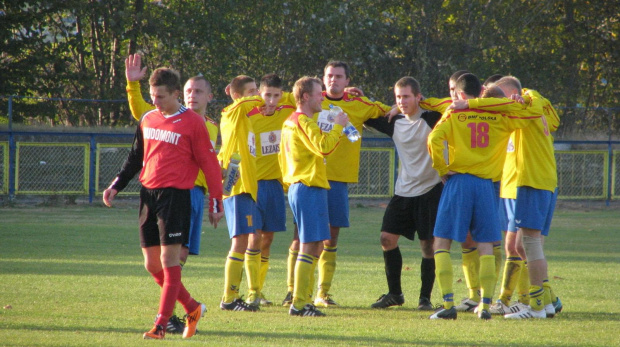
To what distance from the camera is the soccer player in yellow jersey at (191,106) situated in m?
6.19

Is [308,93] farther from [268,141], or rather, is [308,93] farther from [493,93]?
[493,93]

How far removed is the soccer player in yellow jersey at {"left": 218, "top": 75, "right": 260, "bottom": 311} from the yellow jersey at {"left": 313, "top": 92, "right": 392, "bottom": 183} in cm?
82

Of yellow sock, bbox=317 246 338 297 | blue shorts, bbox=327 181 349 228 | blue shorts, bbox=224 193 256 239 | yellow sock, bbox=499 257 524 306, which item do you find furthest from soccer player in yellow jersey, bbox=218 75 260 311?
yellow sock, bbox=499 257 524 306

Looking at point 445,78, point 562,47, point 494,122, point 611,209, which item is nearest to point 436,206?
point 494,122

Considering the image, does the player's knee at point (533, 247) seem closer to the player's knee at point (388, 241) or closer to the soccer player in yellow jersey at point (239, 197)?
the player's knee at point (388, 241)

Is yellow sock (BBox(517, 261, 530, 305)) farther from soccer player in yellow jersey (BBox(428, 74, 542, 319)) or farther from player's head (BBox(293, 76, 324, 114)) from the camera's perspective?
player's head (BBox(293, 76, 324, 114))

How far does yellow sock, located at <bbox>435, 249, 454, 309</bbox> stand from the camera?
6.45 meters

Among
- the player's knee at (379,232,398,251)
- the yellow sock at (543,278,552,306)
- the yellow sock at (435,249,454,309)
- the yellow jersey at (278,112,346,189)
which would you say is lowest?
the yellow sock at (543,278,552,306)

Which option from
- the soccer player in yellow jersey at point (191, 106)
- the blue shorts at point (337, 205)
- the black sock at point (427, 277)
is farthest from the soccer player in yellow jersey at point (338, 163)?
the soccer player in yellow jersey at point (191, 106)

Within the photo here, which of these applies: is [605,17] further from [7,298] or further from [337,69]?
[7,298]

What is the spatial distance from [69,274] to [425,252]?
4022 mm

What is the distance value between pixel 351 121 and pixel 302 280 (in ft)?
5.85

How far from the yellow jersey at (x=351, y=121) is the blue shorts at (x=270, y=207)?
533 mm

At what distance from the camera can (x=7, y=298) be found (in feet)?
23.1
